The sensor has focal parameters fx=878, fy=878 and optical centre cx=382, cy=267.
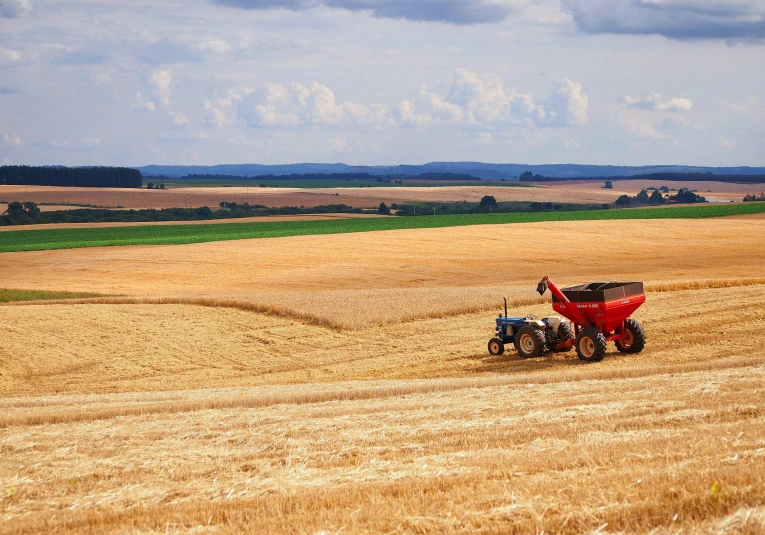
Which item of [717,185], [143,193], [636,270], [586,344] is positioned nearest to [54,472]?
[586,344]

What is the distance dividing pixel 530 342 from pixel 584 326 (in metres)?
1.48

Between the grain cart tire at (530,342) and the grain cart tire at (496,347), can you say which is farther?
the grain cart tire at (496,347)

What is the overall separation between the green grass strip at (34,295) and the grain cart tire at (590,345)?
24.6 m

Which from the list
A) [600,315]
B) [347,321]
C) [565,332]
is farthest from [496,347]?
[347,321]

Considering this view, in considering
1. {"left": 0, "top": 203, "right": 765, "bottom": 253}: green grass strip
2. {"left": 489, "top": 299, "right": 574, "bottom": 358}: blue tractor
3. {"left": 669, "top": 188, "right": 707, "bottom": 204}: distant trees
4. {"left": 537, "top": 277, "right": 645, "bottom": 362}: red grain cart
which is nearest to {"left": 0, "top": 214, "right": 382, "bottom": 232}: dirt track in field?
{"left": 0, "top": 203, "right": 765, "bottom": 253}: green grass strip

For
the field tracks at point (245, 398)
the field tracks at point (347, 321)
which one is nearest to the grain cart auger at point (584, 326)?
the field tracks at point (245, 398)

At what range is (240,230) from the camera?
81.5m

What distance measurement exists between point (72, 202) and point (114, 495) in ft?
402

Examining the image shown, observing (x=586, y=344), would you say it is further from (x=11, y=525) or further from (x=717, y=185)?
(x=717, y=185)

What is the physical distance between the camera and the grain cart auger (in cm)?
2177

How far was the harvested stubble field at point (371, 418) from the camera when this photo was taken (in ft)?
26.9

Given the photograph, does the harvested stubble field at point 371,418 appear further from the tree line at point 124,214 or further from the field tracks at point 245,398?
the tree line at point 124,214

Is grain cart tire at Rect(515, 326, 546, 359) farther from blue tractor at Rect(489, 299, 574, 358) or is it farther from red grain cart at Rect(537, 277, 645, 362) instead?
red grain cart at Rect(537, 277, 645, 362)

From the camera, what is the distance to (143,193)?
138375 millimetres
